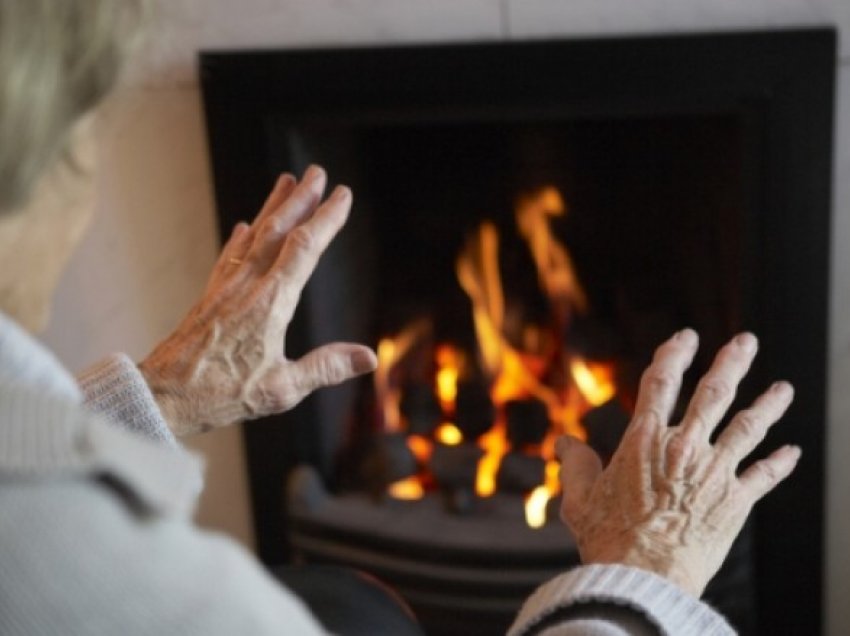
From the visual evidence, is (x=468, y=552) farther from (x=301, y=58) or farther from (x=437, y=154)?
(x=301, y=58)

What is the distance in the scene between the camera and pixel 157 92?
1.83 m

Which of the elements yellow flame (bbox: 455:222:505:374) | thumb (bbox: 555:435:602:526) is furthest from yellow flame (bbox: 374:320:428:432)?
thumb (bbox: 555:435:602:526)

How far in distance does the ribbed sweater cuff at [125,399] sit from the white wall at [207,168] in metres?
0.62

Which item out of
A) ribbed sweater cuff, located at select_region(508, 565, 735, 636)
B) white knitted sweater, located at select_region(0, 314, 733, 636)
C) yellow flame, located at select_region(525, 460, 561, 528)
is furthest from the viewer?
yellow flame, located at select_region(525, 460, 561, 528)

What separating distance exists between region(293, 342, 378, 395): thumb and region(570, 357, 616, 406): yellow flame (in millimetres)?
867

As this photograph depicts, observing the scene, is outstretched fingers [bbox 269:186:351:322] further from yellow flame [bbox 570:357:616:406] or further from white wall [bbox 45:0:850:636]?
yellow flame [bbox 570:357:616:406]

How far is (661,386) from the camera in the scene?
98 centimetres

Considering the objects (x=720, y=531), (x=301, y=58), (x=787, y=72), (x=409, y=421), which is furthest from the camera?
(x=409, y=421)

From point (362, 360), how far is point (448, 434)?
89 centimetres

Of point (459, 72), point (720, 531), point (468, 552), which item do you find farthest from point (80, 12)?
point (468, 552)

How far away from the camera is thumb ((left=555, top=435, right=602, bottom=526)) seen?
1000 mm

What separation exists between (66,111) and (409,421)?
140 cm

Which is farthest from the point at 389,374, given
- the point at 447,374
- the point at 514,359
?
the point at 514,359

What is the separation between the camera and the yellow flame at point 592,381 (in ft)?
6.37
